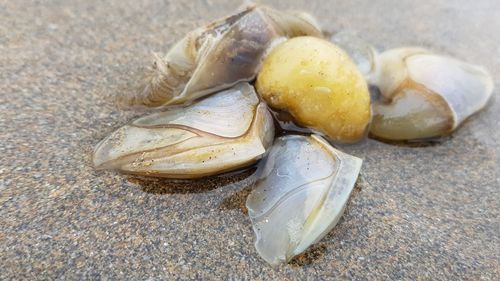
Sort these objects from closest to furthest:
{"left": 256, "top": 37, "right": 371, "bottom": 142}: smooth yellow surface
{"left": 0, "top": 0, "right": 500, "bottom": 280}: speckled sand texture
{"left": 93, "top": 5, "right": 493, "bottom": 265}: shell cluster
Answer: {"left": 0, "top": 0, "right": 500, "bottom": 280}: speckled sand texture → {"left": 93, "top": 5, "right": 493, "bottom": 265}: shell cluster → {"left": 256, "top": 37, "right": 371, "bottom": 142}: smooth yellow surface

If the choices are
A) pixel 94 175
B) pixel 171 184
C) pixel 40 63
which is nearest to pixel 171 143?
pixel 171 184

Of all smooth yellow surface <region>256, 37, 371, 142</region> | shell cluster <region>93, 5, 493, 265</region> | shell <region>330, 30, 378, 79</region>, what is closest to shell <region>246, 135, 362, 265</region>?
shell cluster <region>93, 5, 493, 265</region>

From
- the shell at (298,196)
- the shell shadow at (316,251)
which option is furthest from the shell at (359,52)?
the shell shadow at (316,251)

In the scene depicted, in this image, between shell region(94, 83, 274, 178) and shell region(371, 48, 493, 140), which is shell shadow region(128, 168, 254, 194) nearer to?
shell region(94, 83, 274, 178)

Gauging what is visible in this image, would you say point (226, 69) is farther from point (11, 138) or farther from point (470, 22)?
point (470, 22)

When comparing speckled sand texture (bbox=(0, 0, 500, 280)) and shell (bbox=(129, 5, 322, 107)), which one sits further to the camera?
shell (bbox=(129, 5, 322, 107))

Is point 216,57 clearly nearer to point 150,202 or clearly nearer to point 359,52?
point 150,202

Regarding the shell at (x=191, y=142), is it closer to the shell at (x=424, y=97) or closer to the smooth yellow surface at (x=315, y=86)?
the smooth yellow surface at (x=315, y=86)
